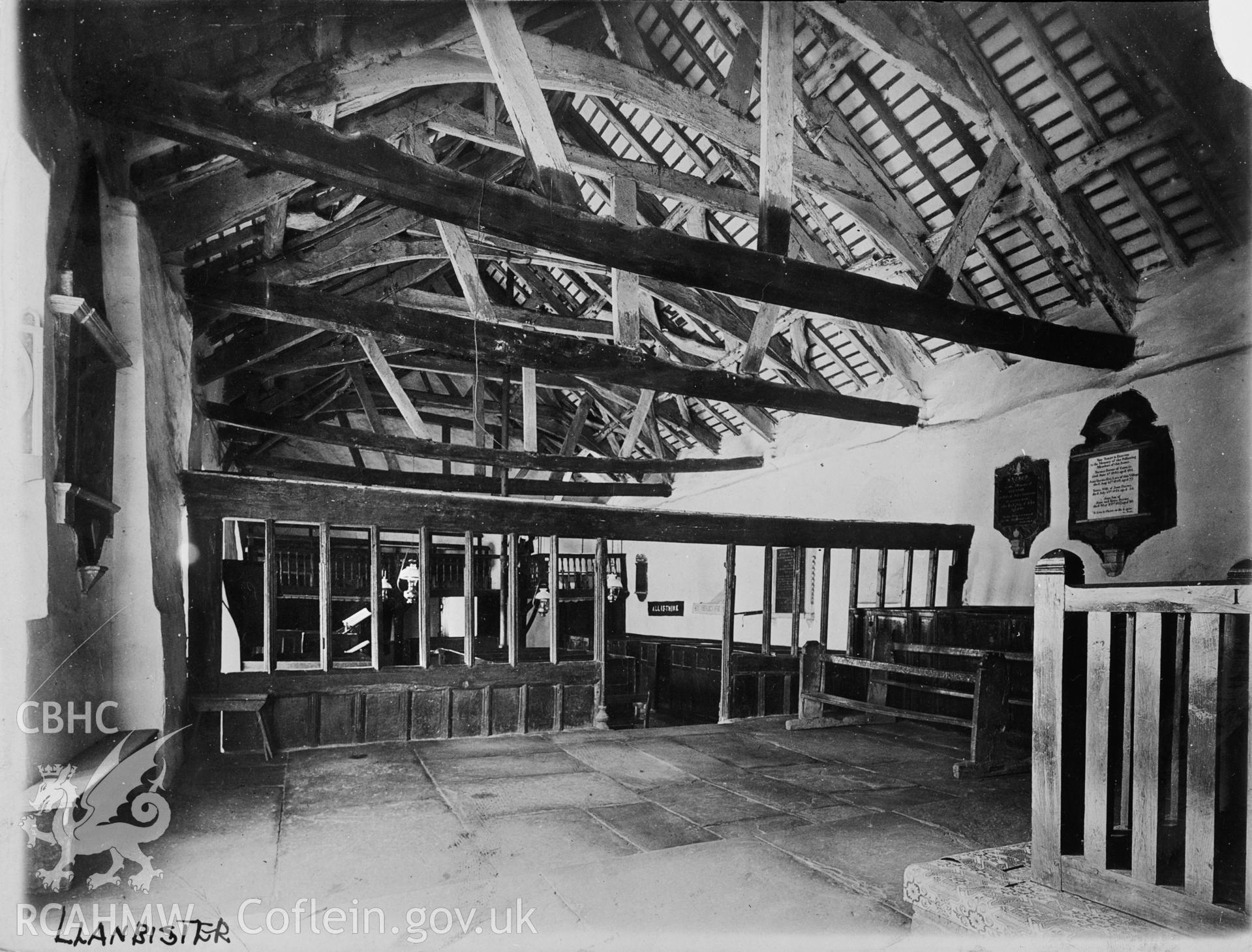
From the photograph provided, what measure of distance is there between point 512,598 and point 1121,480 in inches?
178

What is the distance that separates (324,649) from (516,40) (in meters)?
3.18

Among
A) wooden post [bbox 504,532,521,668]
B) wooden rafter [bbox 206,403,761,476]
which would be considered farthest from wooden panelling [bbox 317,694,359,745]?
wooden rafter [bbox 206,403,761,476]

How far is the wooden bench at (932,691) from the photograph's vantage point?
3656mm

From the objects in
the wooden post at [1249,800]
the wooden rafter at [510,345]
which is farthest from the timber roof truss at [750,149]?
the wooden post at [1249,800]

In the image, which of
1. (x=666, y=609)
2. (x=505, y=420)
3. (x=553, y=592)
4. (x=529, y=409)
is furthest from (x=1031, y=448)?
(x=505, y=420)

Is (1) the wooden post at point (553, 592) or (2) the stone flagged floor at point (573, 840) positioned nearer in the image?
(2) the stone flagged floor at point (573, 840)

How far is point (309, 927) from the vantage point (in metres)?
1.91

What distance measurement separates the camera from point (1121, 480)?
5.46 m

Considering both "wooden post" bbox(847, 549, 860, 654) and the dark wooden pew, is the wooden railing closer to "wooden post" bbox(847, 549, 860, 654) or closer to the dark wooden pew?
the dark wooden pew

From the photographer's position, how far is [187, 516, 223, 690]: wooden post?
11.7ft

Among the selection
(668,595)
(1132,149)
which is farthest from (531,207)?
(668,595)

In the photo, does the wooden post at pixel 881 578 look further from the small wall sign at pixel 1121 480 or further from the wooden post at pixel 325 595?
the wooden post at pixel 325 595

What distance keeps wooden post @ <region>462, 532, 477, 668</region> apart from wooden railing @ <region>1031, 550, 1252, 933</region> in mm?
2895

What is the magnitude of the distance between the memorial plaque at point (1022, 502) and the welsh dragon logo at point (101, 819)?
6195 mm
